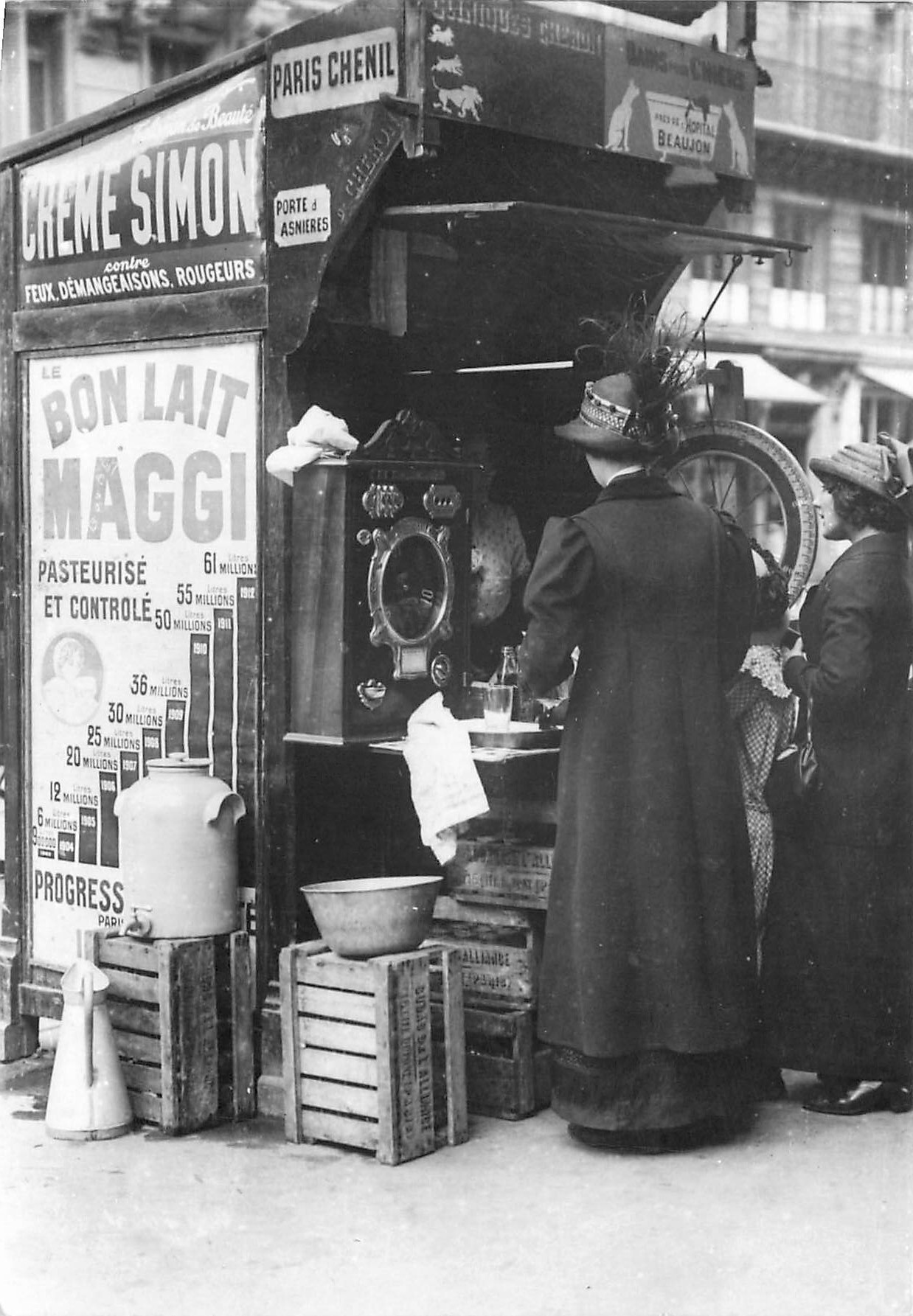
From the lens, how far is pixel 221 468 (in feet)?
17.1

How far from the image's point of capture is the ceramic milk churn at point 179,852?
16.4 ft

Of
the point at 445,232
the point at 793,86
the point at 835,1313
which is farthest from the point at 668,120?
the point at 835,1313

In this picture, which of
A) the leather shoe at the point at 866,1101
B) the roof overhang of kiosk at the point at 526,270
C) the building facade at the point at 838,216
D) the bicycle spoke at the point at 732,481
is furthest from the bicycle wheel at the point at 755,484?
the leather shoe at the point at 866,1101

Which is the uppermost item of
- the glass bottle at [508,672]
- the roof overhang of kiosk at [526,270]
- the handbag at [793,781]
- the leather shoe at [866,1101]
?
the roof overhang of kiosk at [526,270]

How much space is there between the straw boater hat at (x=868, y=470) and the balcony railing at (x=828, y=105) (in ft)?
5.73

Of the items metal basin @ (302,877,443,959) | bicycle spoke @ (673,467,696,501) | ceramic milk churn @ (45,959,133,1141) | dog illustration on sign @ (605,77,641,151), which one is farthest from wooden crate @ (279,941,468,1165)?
dog illustration on sign @ (605,77,641,151)

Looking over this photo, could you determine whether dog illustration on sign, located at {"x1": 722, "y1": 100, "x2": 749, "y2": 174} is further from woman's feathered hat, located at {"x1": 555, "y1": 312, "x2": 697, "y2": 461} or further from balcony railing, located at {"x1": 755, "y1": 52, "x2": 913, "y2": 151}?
woman's feathered hat, located at {"x1": 555, "y1": 312, "x2": 697, "y2": 461}

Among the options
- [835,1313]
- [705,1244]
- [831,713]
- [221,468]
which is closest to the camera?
[835,1313]

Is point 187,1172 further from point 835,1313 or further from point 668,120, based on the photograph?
point 668,120

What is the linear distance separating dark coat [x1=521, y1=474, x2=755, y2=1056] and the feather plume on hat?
132 millimetres

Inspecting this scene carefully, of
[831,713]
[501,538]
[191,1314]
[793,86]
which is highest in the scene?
[793,86]

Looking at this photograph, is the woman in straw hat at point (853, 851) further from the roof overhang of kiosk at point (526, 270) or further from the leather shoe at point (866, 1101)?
the roof overhang of kiosk at point (526, 270)

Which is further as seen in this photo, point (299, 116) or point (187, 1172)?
point (299, 116)

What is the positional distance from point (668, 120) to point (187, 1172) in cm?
363
